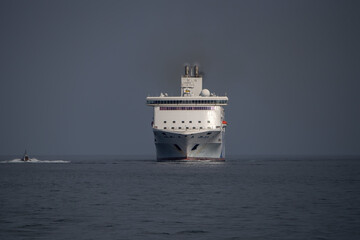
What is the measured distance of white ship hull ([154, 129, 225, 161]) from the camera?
10050 centimetres

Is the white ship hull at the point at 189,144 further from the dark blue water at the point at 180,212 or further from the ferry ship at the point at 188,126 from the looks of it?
the dark blue water at the point at 180,212

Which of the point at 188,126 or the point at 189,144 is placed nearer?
the point at 189,144

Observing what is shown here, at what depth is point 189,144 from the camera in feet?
331

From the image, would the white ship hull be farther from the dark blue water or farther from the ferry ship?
the dark blue water

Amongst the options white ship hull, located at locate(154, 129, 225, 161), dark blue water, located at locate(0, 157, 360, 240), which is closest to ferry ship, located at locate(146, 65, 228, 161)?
white ship hull, located at locate(154, 129, 225, 161)

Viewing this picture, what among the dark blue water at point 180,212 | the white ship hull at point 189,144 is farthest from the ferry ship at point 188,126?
the dark blue water at point 180,212

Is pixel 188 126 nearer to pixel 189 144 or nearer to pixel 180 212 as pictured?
pixel 189 144

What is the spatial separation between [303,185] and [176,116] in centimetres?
4889

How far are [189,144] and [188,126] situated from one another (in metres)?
4.84

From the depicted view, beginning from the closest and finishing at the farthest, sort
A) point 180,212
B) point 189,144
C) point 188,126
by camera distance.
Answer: point 180,212, point 189,144, point 188,126

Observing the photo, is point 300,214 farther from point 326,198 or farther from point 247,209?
point 326,198

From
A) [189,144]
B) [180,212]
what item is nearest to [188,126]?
[189,144]

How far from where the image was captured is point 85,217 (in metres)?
34.8

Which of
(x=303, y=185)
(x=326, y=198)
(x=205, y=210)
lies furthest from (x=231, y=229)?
(x=303, y=185)
